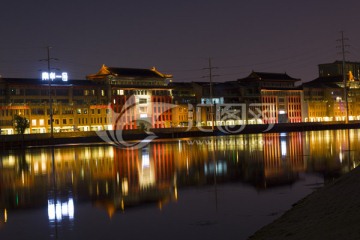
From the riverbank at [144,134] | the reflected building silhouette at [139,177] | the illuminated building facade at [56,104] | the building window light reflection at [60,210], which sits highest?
the illuminated building facade at [56,104]

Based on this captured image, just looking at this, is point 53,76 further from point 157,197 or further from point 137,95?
point 157,197

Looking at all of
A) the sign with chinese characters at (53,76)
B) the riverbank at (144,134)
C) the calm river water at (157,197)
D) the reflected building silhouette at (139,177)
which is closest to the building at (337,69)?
the riverbank at (144,134)

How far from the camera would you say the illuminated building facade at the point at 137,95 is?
300 ft

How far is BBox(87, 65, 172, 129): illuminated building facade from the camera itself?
91562mm

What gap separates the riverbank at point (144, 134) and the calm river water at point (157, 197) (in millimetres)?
31250

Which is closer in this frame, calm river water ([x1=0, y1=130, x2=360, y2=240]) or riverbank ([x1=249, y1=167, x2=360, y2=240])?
riverbank ([x1=249, y1=167, x2=360, y2=240])

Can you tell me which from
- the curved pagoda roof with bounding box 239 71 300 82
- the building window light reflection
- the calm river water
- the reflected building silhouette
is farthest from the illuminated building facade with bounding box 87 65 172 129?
the building window light reflection

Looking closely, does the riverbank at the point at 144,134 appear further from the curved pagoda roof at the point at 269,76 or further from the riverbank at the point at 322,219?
the riverbank at the point at 322,219

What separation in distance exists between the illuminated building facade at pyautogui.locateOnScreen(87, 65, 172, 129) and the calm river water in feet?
198

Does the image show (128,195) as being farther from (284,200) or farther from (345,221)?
(345,221)

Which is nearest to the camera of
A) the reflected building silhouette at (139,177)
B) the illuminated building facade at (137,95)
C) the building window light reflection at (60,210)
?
the building window light reflection at (60,210)

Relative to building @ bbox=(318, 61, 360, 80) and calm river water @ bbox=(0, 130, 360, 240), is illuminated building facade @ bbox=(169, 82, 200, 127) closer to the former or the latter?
building @ bbox=(318, 61, 360, 80)

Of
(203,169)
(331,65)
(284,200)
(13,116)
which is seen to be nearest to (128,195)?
(284,200)

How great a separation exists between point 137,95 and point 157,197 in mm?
77019
